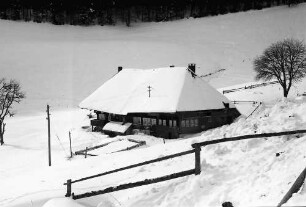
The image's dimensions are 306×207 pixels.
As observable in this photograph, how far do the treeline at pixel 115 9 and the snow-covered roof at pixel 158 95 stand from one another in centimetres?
4997

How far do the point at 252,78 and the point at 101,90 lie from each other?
29.3 meters

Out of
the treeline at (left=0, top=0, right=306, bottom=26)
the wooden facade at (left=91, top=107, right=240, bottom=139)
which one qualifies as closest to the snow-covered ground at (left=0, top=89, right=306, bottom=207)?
the wooden facade at (left=91, top=107, right=240, bottom=139)

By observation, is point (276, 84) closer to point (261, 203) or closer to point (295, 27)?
point (295, 27)

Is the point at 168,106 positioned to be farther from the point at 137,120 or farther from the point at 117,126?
the point at 117,126

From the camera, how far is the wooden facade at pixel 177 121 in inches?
1309

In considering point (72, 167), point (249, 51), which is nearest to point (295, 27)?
point (249, 51)

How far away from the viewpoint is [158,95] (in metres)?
35.1

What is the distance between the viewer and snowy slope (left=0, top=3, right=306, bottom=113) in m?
61.1

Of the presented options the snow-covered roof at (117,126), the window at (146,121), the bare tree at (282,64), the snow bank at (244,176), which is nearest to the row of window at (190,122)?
the window at (146,121)

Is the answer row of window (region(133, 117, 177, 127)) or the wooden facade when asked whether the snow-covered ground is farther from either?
row of window (region(133, 117, 177, 127))

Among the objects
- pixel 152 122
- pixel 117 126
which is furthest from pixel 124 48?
pixel 152 122

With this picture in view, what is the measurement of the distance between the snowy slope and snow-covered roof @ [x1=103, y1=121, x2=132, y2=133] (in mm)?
20006

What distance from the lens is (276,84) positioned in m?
52.3

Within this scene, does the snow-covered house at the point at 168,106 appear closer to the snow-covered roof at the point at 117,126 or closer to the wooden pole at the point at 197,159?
the snow-covered roof at the point at 117,126
